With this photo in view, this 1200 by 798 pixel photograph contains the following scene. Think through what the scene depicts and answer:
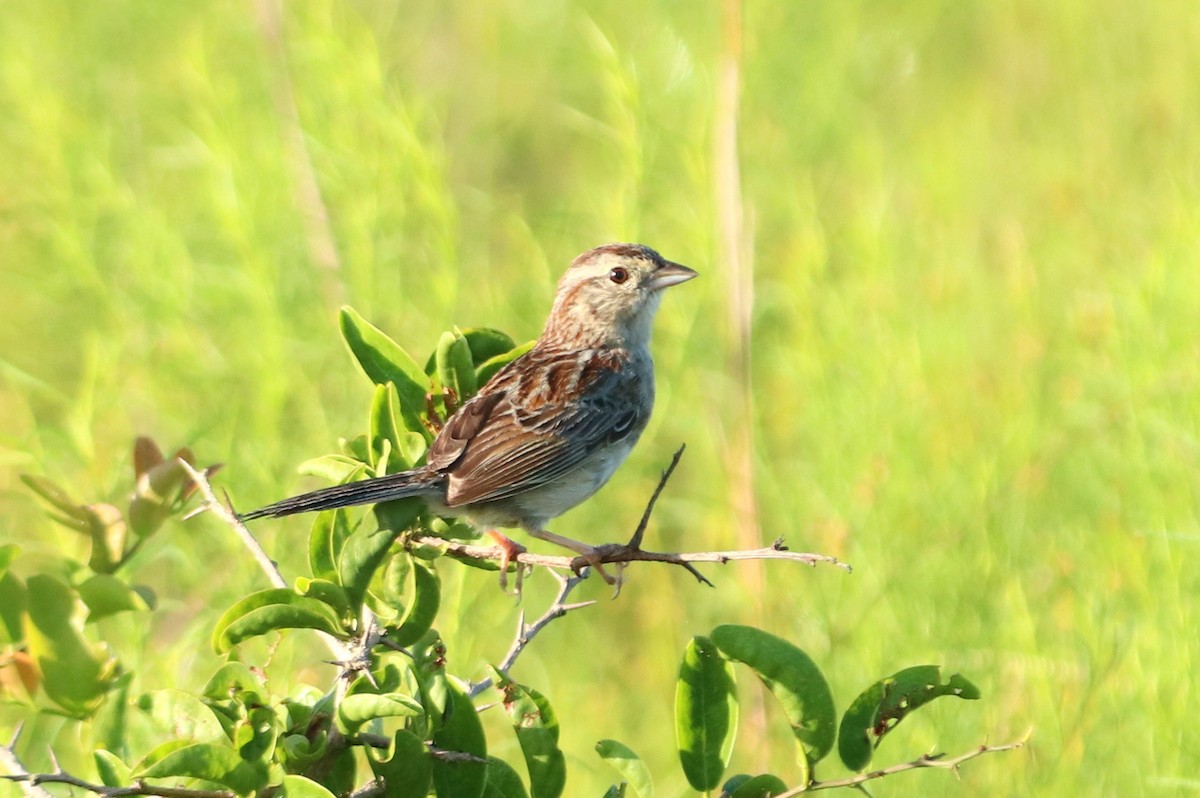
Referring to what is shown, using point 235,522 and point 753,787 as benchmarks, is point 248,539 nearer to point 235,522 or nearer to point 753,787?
point 235,522

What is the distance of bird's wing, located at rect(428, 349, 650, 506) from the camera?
4000 mm

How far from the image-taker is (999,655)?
15.9 feet

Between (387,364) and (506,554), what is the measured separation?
19.2 inches

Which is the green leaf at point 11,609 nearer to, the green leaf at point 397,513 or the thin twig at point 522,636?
the green leaf at point 397,513

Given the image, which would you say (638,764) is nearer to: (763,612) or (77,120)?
(763,612)

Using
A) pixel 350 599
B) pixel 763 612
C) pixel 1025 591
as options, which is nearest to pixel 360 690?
pixel 350 599

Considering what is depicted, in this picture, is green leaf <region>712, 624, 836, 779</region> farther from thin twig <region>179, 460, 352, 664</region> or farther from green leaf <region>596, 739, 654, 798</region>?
thin twig <region>179, 460, 352, 664</region>

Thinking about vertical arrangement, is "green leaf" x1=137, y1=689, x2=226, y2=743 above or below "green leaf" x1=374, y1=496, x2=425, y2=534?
below

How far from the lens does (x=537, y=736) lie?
2340 mm

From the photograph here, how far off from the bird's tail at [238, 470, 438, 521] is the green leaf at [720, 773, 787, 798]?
2.67ft

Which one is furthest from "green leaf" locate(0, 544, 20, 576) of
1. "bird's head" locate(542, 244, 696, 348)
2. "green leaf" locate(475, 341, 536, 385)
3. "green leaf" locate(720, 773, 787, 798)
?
"bird's head" locate(542, 244, 696, 348)

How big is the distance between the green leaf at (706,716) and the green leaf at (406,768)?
46 cm

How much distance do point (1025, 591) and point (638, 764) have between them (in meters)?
3.33

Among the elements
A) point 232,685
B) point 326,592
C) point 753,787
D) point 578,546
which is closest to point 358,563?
point 326,592
